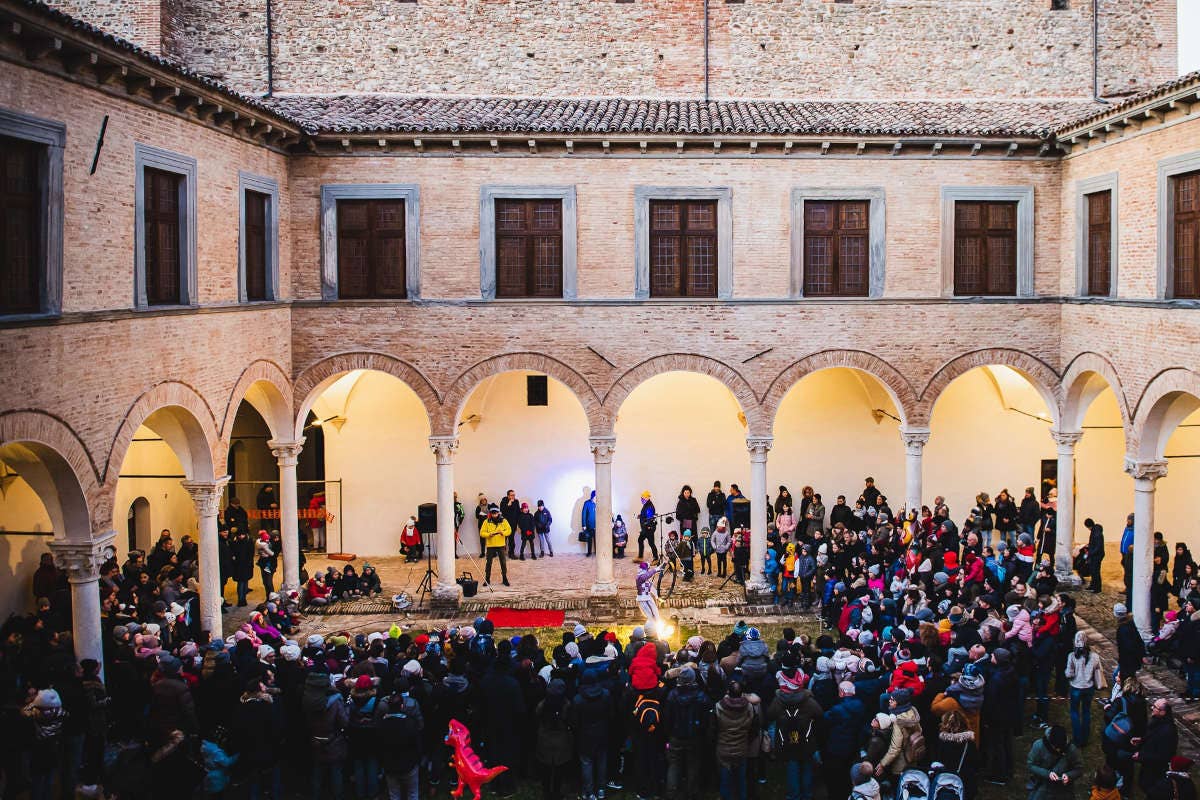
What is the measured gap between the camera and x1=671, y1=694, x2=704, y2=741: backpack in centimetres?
1220

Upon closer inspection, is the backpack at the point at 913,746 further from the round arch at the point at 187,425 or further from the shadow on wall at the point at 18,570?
the shadow on wall at the point at 18,570

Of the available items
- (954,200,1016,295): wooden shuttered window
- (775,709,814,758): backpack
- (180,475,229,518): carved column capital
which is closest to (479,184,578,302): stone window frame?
(180,475,229,518): carved column capital

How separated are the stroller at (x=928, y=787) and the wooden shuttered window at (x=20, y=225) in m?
10.5

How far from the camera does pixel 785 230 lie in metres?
20.7

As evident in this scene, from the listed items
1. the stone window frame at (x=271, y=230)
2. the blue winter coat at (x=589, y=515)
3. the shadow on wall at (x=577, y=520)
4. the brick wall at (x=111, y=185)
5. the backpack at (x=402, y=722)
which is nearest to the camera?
the backpack at (x=402, y=722)

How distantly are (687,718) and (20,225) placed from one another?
9105mm

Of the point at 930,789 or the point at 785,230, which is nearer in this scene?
the point at 930,789

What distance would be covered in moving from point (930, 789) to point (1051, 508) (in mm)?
12539

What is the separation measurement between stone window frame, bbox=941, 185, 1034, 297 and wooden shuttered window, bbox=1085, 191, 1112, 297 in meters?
1.06

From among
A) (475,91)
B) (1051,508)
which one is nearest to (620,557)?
(1051,508)

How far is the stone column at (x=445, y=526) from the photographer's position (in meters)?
20.5

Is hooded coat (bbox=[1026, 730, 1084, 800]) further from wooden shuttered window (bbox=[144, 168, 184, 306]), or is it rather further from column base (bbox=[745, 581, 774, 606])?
wooden shuttered window (bbox=[144, 168, 184, 306])

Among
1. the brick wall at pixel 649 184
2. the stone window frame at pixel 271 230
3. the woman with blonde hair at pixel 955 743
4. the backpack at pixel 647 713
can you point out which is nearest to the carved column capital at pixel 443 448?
the brick wall at pixel 649 184

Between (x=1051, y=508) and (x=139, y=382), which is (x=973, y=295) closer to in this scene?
(x=1051, y=508)
